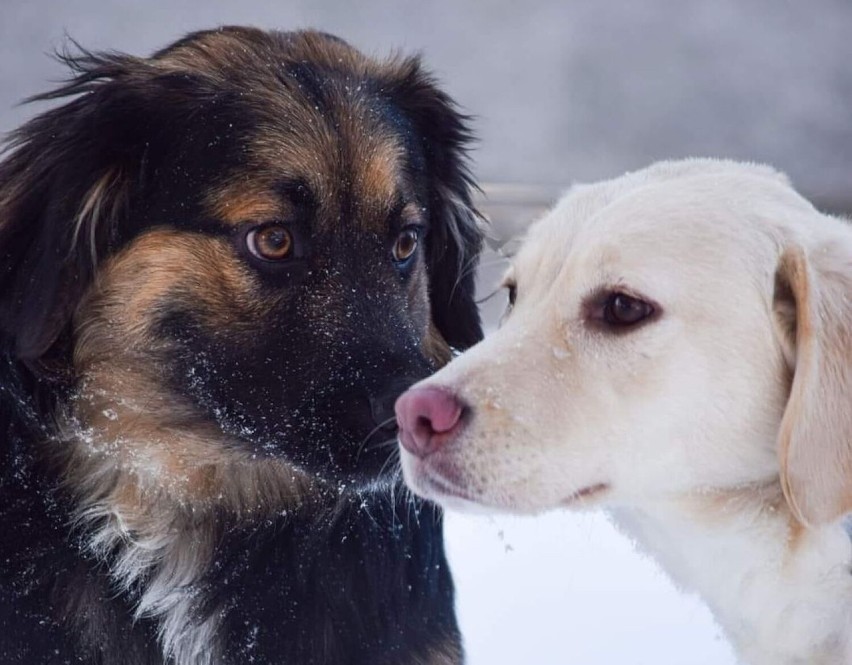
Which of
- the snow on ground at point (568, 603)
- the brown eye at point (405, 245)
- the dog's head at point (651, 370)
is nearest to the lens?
the dog's head at point (651, 370)

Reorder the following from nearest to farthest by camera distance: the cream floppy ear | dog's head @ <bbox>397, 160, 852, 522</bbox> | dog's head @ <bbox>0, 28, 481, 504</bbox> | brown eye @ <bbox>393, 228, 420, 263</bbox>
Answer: the cream floppy ear < dog's head @ <bbox>397, 160, 852, 522</bbox> < dog's head @ <bbox>0, 28, 481, 504</bbox> < brown eye @ <bbox>393, 228, 420, 263</bbox>

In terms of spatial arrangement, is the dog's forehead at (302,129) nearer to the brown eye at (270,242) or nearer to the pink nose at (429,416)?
the brown eye at (270,242)

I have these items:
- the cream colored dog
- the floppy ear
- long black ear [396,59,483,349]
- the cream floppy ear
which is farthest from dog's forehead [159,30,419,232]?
the cream floppy ear

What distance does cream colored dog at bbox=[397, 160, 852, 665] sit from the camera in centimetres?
210

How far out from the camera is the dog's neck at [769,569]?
7.36 ft

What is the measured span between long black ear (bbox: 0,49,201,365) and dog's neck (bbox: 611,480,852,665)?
1385mm

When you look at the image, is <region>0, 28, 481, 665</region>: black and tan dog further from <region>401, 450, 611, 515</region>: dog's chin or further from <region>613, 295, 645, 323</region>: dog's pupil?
<region>613, 295, 645, 323</region>: dog's pupil

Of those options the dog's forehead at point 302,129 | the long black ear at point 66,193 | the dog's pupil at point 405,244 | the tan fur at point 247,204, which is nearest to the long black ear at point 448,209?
the dog's forehead at point 302,129

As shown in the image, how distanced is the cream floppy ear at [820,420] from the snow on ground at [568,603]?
3.19 feet

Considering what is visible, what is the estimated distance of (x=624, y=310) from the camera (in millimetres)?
2207

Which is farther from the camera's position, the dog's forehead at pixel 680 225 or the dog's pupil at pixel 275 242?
the dog's pupil at pixel 275 242

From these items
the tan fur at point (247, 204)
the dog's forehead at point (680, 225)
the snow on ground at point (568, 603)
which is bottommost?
the snow on ground at point (568, 603)

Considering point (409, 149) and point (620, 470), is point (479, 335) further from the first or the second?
point (620, 470)

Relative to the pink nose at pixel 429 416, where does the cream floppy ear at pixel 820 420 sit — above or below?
above
